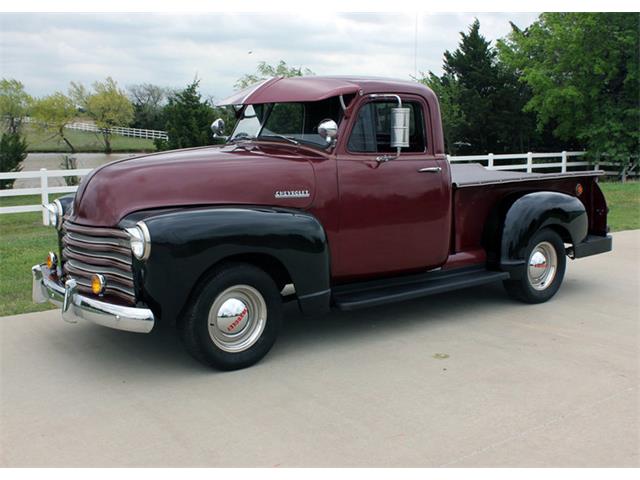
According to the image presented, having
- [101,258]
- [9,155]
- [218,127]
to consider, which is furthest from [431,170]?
[9,155]

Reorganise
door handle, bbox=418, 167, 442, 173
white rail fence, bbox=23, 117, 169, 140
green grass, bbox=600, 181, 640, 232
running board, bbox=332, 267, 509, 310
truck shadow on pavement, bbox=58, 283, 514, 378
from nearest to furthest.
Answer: truck shadow on pavement, bbox=58, 283, 514, 378
running board, bbox=332, 267, 509, 310
door handle, bbox=418, 167, 442, 173
green grass, bbox=600, 181, 640, 232
white rail fence, bbox=23, 117, 169, 140

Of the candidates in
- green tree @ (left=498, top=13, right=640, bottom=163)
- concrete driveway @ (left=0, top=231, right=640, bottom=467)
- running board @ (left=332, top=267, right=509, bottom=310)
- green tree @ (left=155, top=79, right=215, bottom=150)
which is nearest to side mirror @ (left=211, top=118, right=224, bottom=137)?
concrete driveway @ (left=0, top=231, right=640, bottom=467)

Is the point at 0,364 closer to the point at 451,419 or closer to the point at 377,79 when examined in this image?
the point at 451,419

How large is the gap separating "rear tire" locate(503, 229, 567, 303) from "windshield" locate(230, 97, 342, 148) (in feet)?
7.82

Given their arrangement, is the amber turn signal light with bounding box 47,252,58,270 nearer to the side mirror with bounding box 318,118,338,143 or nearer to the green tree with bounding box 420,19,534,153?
the side mirror with bounding box 318,118,338,143

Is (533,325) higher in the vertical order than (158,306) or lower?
lower

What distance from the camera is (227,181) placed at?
204 inches

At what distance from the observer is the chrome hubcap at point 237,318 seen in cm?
495

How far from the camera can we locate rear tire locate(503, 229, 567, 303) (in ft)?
22.5

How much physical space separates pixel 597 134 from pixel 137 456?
94.5 feet

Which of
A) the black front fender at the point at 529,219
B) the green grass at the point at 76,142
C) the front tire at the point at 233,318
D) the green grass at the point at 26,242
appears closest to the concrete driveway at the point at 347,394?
the front tire at the point at 233,318

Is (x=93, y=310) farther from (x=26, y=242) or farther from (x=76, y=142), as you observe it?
(x=76, y=142)

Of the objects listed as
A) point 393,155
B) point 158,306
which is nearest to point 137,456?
point 158,306

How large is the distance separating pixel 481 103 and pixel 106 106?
2455 centimetres
